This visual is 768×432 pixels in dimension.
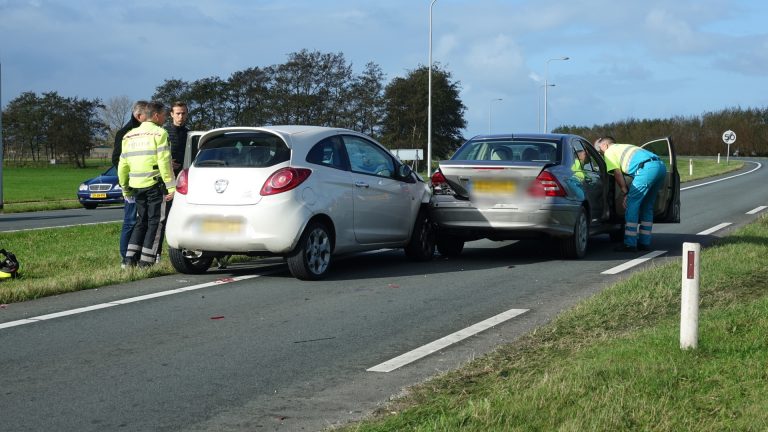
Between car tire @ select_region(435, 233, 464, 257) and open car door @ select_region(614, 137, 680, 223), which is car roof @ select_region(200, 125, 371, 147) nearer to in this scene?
car tire @ select_region(435, 233, 464, 257)

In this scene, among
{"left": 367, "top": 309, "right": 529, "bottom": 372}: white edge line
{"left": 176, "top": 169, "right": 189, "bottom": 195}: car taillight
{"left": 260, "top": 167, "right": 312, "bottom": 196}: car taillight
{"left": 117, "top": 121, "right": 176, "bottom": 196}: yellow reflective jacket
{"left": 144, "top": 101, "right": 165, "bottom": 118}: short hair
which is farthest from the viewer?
{"left": 144, "top": 101, "right": 165, "bottom": 118}: short hair

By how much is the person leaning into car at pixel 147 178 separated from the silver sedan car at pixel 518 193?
10.8ft

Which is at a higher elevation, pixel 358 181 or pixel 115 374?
pixel 358 181

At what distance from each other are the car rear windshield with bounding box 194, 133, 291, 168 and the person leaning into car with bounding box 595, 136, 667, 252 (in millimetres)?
5337

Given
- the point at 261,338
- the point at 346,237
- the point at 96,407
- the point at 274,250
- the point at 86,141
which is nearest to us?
the point at 96,407

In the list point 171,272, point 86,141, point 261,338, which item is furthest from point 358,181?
point 86,141

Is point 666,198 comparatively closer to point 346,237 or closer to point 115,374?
point 346,237

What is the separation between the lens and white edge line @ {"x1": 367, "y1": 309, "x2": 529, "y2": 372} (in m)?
6.22

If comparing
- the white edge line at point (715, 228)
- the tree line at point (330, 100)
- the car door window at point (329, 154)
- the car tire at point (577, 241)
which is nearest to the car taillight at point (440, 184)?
the car tire at point (577, 241)

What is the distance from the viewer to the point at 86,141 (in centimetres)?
9438

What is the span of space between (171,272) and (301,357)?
452cm

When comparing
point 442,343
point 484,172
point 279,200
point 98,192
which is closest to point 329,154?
point 279,200

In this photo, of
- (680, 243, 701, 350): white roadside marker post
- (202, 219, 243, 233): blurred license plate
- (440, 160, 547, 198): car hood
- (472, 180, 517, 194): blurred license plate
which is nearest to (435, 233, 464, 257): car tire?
(440, 160, 547, 198): car hood

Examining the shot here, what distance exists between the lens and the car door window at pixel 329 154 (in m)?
9.98
